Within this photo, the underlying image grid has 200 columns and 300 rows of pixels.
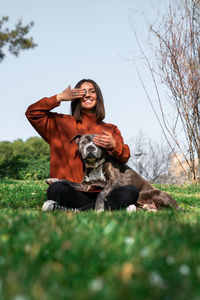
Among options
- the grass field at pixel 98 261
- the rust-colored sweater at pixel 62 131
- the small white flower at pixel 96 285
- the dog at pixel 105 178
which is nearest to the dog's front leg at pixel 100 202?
the dog at pixel 105 178

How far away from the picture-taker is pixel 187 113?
11.2m

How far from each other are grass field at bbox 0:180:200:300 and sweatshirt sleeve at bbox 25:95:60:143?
2.26m

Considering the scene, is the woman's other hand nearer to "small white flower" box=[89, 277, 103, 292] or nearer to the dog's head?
the dog's head

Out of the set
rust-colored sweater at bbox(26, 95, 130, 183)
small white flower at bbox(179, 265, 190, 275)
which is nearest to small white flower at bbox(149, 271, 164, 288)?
small white flower at bbox(179, 265, 190, 275)

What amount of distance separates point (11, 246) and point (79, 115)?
311 cm

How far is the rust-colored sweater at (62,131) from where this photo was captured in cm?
460

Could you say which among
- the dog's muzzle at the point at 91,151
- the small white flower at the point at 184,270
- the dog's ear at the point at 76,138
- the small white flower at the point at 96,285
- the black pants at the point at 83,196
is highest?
the dog's ear at the point at 76,138

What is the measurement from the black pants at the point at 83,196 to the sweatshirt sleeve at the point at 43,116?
85 centimetres

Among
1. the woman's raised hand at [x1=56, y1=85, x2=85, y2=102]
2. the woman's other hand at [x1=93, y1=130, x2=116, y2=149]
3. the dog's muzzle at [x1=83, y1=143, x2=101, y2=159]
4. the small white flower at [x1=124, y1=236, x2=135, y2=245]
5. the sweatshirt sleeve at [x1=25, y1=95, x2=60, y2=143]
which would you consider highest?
the woman's raised hand at [x1=56, y1=85, x2=85, y2=102]

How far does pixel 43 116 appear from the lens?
468cm

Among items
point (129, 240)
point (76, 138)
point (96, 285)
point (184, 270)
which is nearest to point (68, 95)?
point (76, 138)

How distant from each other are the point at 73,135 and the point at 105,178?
2.63ft

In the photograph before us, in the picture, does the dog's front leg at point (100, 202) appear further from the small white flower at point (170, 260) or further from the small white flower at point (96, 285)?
the small white flower at point (96, 285)

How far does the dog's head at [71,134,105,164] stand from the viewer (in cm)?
427
